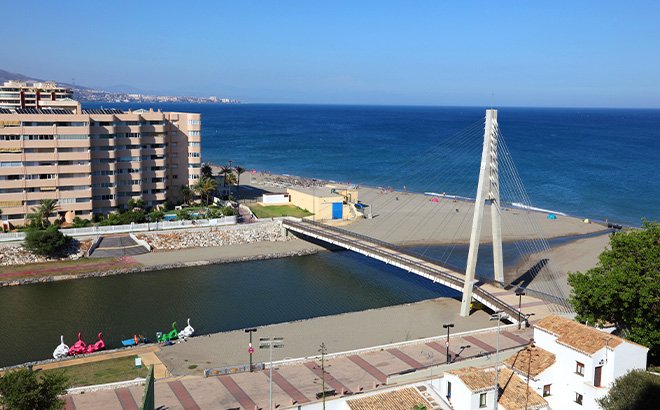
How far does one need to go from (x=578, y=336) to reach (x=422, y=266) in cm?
1800

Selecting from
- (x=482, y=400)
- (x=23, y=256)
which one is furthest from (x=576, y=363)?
(x=23, y=256)

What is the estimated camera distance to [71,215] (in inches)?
2202

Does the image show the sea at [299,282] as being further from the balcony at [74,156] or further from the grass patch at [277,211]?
the balcony at [74,156]

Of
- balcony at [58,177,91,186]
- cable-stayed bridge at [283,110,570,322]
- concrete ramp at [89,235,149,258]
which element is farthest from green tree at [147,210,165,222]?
cable-stayed bridge at [283,110,570,322]

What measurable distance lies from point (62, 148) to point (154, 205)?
10.9m

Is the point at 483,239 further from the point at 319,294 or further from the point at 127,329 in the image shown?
the point at 127,329

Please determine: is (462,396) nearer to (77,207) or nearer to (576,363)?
(576,363)

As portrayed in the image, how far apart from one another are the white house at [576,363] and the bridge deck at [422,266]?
8.59 metres

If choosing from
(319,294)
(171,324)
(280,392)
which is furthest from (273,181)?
(280,392)

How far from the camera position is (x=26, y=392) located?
2109 centimetres

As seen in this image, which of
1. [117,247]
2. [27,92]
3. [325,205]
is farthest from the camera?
[27,92]


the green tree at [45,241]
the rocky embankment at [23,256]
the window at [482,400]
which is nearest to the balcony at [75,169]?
the green tree at [45,241]

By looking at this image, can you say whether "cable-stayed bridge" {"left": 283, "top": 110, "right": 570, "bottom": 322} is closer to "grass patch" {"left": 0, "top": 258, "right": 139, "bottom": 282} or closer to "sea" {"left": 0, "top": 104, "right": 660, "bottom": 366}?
"sea" {"left": 0, "top": 104, "right": 660, "bottom": 366}

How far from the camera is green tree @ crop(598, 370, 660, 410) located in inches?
902
